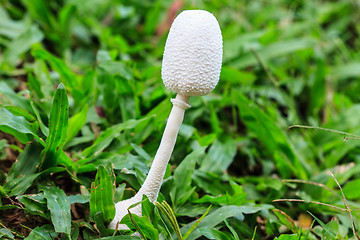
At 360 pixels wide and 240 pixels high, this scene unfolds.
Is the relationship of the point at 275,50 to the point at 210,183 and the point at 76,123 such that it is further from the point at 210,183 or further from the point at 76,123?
the point at 76,123

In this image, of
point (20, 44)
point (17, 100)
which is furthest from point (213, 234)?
point (20, 44)

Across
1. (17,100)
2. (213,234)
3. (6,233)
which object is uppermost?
(17,100)

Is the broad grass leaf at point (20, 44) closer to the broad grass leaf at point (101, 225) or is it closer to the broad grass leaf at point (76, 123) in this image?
the broad grass leaf at point (76, 123)

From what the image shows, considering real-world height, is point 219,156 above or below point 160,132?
below

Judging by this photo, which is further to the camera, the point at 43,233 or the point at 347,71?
the point at 347,71

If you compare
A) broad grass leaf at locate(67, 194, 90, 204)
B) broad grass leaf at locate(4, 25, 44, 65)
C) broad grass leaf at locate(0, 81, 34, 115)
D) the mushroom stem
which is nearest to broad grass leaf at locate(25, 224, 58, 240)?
broad grass leaf at locate(67, 194, 90, 204)

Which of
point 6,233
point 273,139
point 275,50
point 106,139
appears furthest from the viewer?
point 275,50

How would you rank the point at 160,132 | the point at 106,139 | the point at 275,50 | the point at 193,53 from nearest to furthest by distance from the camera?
the point at 193,53
the point at 106,139
the point at 160,132
the point at 275,50
